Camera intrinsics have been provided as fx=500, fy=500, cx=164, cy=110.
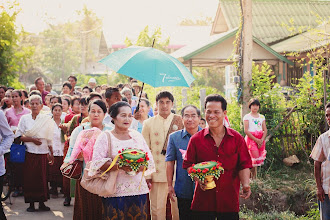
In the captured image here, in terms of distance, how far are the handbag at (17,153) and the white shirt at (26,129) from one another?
15cm

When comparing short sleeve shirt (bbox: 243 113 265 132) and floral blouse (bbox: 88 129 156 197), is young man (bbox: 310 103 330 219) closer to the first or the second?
floral blouse (bbox: 88 129 156 197)

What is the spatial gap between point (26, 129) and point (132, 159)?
443 centimetres

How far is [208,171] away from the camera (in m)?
4.72

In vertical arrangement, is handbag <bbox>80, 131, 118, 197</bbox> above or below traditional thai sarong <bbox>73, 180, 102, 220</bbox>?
above

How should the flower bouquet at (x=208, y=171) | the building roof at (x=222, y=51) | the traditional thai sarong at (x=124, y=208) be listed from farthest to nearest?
the building roof at (x=222, y=51) < the traditional thai sarong at (x=124, y=208) < the flower bouquet at (x=208, y=171)

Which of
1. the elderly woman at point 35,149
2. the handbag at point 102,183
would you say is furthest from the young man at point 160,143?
the elderly woman at point 35,149

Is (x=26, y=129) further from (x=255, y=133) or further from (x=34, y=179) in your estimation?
(x=255, y=133)

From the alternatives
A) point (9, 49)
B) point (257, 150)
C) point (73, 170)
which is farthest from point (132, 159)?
point (9, 49)

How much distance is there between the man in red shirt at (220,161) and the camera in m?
5.02

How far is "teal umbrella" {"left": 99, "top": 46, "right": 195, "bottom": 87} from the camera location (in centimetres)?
678

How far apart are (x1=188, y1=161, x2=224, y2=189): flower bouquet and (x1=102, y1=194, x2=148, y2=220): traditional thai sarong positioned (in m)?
1.01

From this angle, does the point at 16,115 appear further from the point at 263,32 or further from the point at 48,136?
the point at 263,32

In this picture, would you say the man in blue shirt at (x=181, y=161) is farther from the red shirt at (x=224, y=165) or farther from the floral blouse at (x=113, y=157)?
the red shirt at (x=224, y=165)

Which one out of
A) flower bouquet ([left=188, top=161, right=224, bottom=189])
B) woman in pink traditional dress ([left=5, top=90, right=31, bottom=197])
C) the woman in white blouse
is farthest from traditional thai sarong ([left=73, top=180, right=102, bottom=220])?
the woman in white blouse
